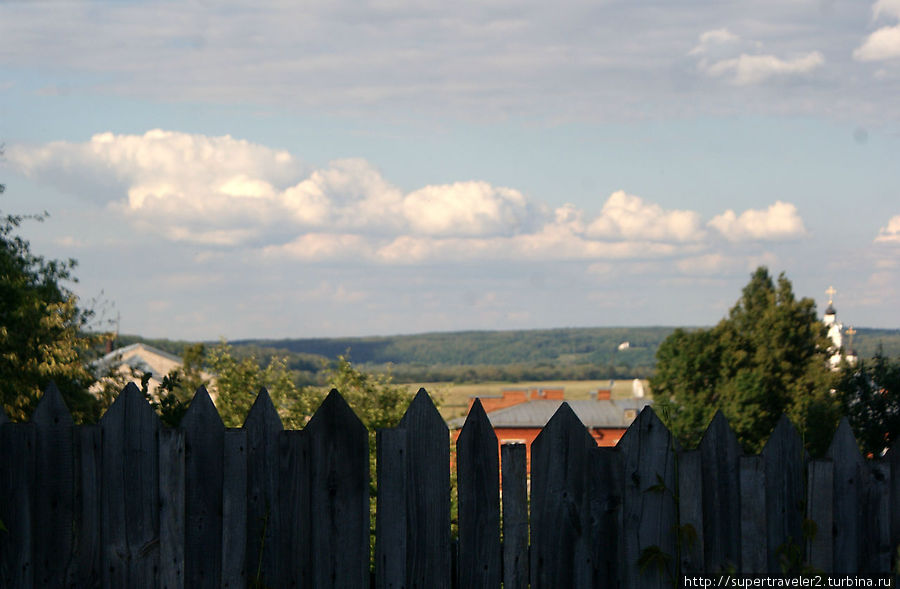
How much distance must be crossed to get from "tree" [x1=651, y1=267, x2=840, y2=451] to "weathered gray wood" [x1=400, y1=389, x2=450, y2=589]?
40372mm

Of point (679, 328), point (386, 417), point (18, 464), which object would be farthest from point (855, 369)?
point (679, 328)

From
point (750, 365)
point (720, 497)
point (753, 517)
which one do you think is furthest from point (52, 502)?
point (750, 365)

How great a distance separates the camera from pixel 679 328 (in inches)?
1828

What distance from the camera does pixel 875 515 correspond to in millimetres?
3506

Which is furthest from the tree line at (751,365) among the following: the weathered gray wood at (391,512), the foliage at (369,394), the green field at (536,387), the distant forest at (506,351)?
the distant forest at (506,351)

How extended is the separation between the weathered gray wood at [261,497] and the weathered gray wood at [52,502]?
64 centimetres

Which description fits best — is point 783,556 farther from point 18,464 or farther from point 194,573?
point 18,464

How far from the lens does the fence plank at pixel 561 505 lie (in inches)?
129

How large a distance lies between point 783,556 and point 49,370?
9.50 meters

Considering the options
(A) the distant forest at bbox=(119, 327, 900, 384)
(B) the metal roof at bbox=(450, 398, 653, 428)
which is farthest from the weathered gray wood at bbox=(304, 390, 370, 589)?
(A) the distant forest at bbox=(119, 327, 900, 384)

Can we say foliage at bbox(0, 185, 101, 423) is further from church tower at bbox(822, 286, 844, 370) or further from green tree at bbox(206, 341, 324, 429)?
church tower at bbox(822, 286, 844, 370)

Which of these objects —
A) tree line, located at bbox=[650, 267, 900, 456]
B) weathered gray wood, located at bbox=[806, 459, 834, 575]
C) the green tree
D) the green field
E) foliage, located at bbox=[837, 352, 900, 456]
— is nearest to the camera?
weathered gray wood, located at bbox=[806, 459, 834, 575]

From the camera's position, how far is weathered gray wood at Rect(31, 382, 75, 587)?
3.10 m

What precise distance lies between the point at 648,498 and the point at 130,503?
1.95 m
